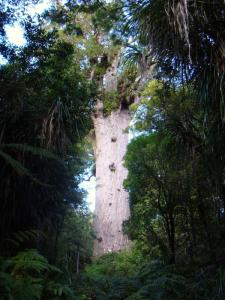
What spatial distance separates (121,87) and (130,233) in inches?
192

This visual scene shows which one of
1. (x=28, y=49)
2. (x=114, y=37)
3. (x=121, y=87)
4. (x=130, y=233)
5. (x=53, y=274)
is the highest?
(x=121, y=87)

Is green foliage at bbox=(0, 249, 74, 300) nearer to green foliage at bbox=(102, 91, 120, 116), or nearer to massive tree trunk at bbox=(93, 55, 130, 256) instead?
massive tree trunk at bbox=(93, 55, 130, 256)

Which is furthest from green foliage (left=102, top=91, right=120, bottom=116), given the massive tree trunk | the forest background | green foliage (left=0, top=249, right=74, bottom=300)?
green foliage (left=0, top=249, right=74, bottom=300)

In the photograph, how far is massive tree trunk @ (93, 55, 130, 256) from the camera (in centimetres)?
923

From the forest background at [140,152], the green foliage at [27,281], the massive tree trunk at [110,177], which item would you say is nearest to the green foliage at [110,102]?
the massive tree trunk at [110,177]

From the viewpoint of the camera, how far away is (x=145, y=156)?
6527mm

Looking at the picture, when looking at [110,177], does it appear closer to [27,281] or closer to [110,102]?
[110,102]

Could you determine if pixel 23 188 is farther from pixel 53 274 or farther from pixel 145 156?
pixel 145 156

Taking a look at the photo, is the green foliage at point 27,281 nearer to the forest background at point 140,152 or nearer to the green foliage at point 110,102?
the forest background at point 140,152

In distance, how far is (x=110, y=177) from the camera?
1001 cm

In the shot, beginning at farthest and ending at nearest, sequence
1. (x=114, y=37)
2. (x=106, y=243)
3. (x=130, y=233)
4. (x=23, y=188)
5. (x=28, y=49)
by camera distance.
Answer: (x=106, y=243) < (x=130, y=233) < (x=114, y=37) < (x=28, y=49) < (x=23, y=188)

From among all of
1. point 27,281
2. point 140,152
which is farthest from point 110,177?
point 27,281

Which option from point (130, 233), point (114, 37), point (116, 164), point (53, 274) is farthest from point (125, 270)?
point (114, 37)

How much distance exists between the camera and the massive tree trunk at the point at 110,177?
9.23 m
